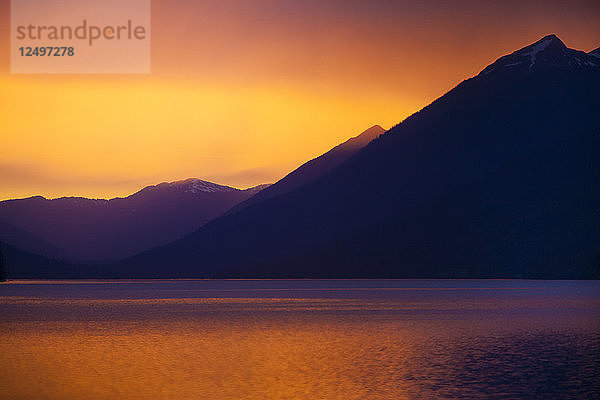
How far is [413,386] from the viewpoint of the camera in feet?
128

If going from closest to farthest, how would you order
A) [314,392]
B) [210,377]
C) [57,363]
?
[314,392], [210,377], [57,363]

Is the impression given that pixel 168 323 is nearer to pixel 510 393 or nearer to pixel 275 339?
pixel 275 339

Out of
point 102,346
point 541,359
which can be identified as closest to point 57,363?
point 102,346

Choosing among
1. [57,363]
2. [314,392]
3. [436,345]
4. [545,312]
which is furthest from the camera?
[545,312]

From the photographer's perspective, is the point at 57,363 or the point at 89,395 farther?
the point at 57,363

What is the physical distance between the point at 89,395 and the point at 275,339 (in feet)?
102

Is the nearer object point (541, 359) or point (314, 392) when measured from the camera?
point (314, 392)

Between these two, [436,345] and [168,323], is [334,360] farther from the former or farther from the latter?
[168,323]

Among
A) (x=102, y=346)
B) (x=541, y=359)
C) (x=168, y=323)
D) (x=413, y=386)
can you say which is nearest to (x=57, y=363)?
(x=102, y=346)

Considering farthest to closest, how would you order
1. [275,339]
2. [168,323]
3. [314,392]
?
[168,323] < [275,339] < [314,392]

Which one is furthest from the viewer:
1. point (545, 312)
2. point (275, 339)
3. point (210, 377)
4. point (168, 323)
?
point (545, 312)

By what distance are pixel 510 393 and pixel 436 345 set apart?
23672 millimetres

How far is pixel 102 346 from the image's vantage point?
6069 cm

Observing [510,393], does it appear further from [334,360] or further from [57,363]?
[57,363]
